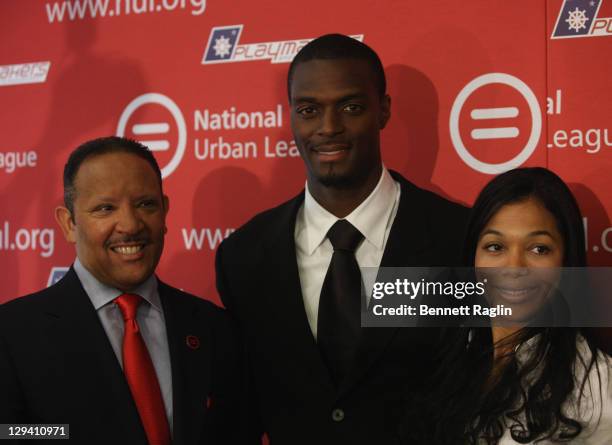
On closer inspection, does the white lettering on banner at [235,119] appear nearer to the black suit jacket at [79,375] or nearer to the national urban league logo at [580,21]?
the national urban league logo at [580,21]

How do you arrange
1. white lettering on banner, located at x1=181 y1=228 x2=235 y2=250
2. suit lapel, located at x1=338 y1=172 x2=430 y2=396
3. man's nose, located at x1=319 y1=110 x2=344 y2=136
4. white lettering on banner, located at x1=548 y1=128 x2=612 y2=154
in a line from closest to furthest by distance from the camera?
1. suit lapel, located at x1=338 y1=172 x2=430 y2=396
2. man's nose, located at x1=319 y1=110 x2=344 y2=136
3. white lettering on banner, located at x1=548 y1=128 x2=612 y2=154
4. white lettering on banner, located at x1=181 y1=228 x2=235 y2=250

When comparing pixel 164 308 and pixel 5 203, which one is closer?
pixel 164 308

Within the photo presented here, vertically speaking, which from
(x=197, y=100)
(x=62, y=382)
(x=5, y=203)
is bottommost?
(x=62, y=382)

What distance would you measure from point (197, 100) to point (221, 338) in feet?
4.49

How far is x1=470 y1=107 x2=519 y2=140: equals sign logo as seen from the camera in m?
2.82

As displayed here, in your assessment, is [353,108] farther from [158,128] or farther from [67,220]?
[158,128]

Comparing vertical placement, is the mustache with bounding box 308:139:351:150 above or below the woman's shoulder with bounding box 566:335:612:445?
above

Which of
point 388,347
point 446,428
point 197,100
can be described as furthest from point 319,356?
point 197,100

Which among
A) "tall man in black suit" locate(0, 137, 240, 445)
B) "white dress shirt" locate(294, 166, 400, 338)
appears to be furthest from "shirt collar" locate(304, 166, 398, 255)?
"tall man in black suit" locate(0, 137, 240, 445)

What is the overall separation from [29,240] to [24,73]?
79cm

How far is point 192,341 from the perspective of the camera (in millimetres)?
2137

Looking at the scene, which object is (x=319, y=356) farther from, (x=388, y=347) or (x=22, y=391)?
(x=22, y=391)

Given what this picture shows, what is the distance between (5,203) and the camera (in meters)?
3.61

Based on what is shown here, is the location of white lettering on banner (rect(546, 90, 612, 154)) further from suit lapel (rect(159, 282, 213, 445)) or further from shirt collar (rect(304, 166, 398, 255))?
suit lapel (rect(159, 282, 213, 445))
